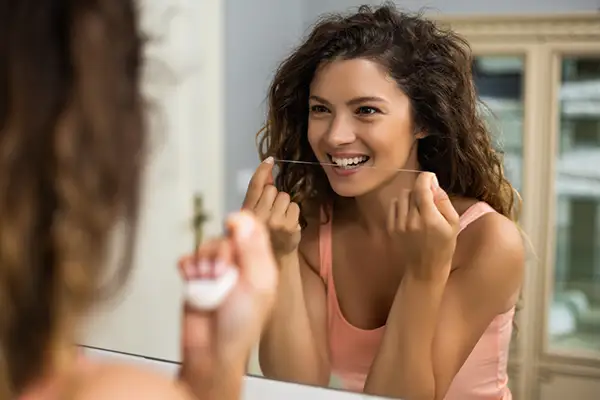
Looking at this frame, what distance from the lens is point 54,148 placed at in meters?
0.29

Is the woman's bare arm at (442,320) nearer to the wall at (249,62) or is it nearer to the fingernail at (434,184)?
the fingernail at (434,184)

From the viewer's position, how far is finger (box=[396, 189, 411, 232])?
0.46 metres

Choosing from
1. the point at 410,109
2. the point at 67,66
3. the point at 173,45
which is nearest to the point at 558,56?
the point at 410,109

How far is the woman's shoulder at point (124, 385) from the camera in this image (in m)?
0.30

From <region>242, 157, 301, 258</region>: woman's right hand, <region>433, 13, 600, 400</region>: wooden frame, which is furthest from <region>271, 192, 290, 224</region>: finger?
<region>433, 13, 600, 400</region>: wooden frame

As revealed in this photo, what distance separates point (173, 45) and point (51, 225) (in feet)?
0.72

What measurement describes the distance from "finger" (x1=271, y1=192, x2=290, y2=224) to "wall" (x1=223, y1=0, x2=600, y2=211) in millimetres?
50

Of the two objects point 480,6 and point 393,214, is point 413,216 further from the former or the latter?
point 480,6

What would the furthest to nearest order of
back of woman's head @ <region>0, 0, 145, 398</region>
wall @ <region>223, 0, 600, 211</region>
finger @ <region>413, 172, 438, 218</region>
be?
wall @ <region>223, 0, 600, 211</region> < finger @ <region>413, 172, 438, 218</region> < back of woman's head @ <region>0, 0, 145, 398</region>

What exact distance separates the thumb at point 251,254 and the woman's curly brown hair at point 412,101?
13cm

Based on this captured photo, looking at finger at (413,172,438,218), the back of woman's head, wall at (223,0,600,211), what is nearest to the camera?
the back of woman's head

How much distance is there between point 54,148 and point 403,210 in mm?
244

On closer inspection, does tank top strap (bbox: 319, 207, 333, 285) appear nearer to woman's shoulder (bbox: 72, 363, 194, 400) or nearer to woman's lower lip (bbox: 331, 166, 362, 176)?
woman's lower lip (bbox: 331, 166, 362, 176)

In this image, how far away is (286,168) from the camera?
19.6 inches
